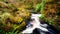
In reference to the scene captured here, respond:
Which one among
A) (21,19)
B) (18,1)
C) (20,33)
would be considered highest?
(18,1)

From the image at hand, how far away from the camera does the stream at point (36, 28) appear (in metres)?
12.5

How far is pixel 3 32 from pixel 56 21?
4.01 m

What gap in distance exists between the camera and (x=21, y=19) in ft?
43.3

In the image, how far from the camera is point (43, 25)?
13.5 m

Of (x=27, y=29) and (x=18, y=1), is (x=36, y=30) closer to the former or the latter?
(x=27, y=29)

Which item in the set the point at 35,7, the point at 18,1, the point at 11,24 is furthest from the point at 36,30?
the point at 18,1

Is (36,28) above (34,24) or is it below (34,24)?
below

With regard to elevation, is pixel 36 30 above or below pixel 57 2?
below

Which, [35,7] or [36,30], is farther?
[35,7]

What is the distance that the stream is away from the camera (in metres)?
12.5

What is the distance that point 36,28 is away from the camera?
1270cm

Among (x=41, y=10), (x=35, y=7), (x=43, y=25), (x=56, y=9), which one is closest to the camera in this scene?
(x=43, y=25)

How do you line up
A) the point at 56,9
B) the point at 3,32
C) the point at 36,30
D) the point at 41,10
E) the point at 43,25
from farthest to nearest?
the point at 41,10 < the point at 56,9 < the point at 43,25 < the point at 36,30 < the point at 3,32

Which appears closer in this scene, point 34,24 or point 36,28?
point 36,28
